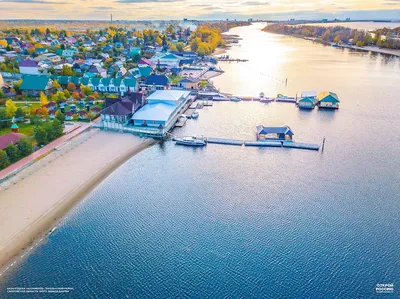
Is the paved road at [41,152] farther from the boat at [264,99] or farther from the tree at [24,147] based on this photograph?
the boat at [264,99]

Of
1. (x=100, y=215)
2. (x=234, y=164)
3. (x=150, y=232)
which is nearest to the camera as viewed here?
(x=150, y=232)

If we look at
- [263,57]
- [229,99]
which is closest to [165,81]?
[229,99]

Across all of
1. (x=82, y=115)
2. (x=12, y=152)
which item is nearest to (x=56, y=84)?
(x=82, y=115)

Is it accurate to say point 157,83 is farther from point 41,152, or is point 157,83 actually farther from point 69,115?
point 41,152

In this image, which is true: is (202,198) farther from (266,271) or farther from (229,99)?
(229,99)

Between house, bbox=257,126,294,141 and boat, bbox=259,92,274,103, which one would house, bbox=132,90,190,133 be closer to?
house, bbox=257,126,294,141

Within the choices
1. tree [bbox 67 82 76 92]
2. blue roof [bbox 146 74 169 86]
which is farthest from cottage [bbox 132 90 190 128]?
tree [bbox 67 82 76 92]
